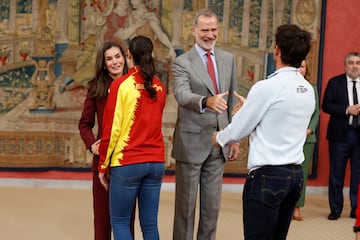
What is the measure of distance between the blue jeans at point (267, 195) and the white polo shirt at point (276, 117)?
42mm

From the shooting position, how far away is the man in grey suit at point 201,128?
156 inches

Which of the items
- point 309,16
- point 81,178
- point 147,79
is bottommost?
point 81,178

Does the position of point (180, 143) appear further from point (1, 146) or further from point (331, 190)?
point (1, 146)

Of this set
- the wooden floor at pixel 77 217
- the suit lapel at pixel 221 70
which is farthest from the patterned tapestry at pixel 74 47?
the suit lapel at pixel 221 70

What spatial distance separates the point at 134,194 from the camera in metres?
3.50

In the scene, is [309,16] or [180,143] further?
[309,16]

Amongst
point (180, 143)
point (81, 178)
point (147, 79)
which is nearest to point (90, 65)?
point (81, 178)

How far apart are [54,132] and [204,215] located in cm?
312

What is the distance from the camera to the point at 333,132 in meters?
6.02

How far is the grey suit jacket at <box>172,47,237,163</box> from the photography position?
395 cm

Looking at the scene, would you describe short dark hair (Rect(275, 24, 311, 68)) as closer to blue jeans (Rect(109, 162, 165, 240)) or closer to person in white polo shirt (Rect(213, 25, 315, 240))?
person in white polo shirt (Rect(213, 25, 315, 240))

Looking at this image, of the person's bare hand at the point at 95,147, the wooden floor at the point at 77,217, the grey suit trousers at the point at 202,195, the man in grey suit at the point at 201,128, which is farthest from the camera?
the wooden floor at the point at 77,217

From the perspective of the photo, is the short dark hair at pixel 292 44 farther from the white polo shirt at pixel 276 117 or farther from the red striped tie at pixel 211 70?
the red striped tie at pixel 211 70

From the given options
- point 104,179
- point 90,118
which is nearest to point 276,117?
point 104,179
